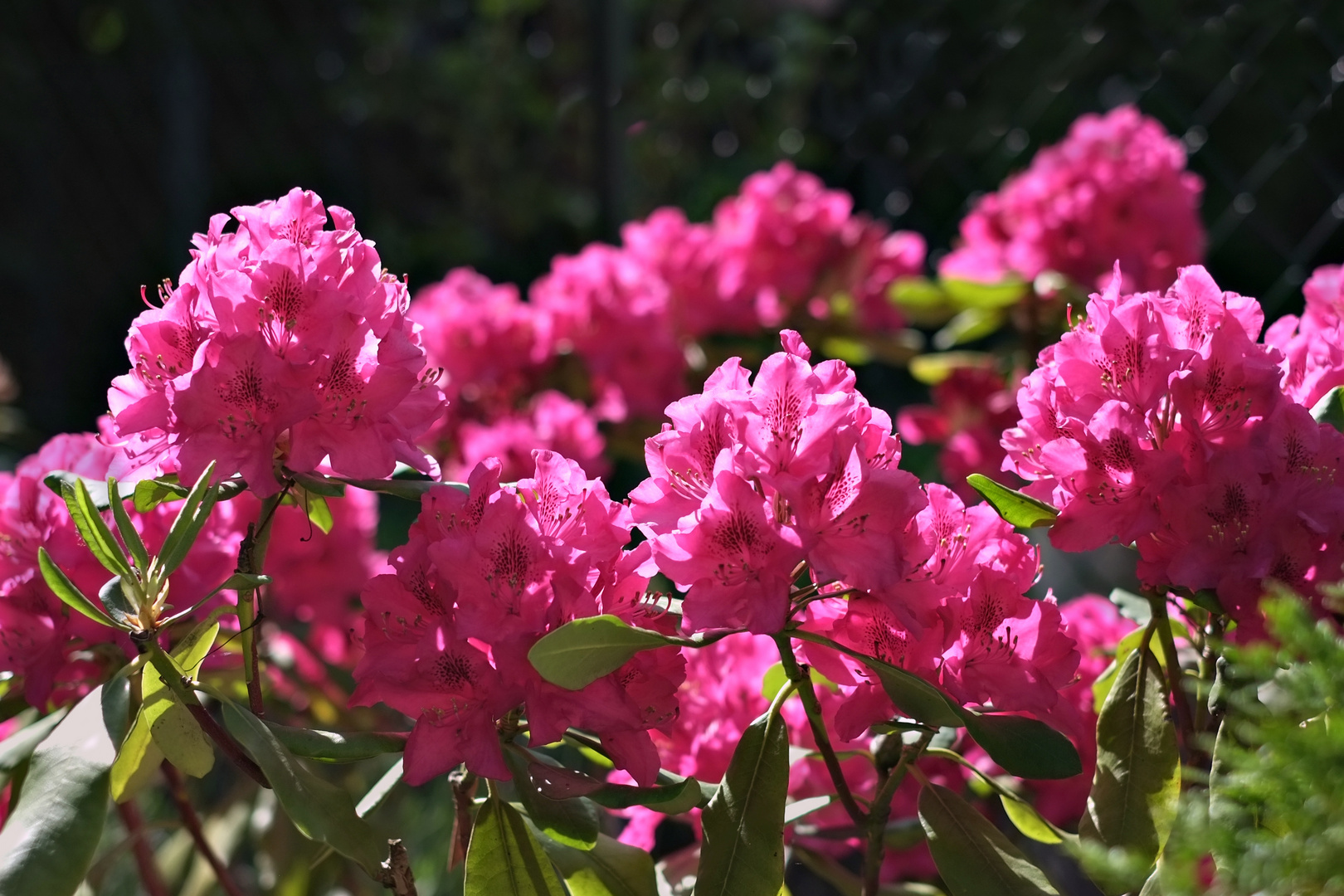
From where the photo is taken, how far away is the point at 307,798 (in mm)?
588

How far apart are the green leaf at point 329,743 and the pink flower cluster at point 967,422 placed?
0.88 metres

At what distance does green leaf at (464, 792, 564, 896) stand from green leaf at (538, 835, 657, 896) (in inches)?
1.7

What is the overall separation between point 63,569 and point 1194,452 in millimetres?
675

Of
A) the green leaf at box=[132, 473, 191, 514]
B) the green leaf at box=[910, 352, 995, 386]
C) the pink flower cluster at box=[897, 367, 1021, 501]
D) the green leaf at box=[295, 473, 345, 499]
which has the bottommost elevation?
the green leaf at box=[295, 473, 345, 499]

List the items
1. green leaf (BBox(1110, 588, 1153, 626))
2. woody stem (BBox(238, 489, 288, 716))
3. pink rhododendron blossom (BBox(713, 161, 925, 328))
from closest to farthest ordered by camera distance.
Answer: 1. woody stem (BBox(238, 489, 288, 716))
2. green leaf (BBox(1110, 588, 1153, 626))
3. pink rhododendron blossom (BBox(713, 161, 925, 328))

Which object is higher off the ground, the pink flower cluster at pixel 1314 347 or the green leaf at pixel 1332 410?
the pink flower cluster at pixel 1314 347

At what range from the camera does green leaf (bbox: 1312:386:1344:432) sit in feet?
2.08

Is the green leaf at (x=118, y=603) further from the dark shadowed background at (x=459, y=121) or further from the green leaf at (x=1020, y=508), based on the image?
the dark shadowed background at (x=459, y=121)

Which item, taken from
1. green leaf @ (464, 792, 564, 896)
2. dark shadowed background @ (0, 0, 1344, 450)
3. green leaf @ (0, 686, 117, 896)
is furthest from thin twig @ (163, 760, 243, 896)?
dark shadowed background @ (0, 0, 1344, 450)

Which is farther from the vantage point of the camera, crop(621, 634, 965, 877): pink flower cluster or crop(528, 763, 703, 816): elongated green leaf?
crop(621, 634, 965, 877): pink flower cluster

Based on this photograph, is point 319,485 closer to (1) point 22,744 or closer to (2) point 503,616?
(2) point 503,616

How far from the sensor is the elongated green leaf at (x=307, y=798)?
0.58m

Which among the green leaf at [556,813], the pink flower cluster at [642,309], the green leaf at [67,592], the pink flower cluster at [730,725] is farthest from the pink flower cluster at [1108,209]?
the green leaf at [67,592]

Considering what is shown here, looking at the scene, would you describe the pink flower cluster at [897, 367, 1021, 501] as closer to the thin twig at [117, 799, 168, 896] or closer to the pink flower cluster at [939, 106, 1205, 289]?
the pink flower cluster at [939, 106, 1205, 289]
